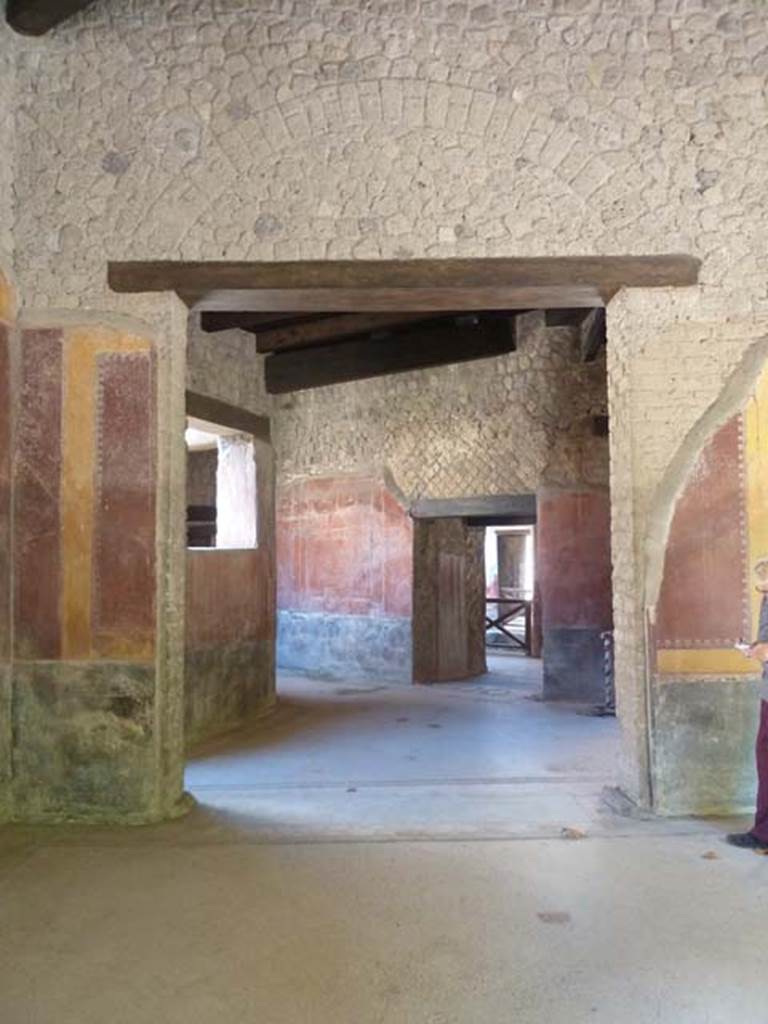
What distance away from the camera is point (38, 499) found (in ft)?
14.6

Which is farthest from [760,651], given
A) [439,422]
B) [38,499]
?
[439,422]

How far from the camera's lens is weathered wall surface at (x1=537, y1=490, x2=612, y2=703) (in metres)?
8.55

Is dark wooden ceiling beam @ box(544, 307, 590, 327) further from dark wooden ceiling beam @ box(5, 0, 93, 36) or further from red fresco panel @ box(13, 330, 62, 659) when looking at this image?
red fresco panel @ box(13, 330, 62, 659)

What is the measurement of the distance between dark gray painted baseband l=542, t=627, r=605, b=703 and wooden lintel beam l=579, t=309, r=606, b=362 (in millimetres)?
2899

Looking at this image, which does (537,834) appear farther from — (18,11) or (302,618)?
(302,618)

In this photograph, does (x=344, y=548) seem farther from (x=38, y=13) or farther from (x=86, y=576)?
(x=38, y=13)

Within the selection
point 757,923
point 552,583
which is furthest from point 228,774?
point 552,583

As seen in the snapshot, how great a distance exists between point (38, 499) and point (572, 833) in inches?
131

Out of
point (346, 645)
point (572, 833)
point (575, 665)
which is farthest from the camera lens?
point (346, 645)

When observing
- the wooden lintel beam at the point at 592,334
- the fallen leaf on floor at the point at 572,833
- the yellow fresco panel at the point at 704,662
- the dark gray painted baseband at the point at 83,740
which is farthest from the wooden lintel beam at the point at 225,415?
the fallen leaf on floor at the point at 572,833

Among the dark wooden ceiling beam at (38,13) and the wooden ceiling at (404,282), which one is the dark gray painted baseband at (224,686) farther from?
the dark wooden ceiling beam at (38,13)

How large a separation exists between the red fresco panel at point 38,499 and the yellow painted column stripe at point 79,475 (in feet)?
0.15

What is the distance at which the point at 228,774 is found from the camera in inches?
215

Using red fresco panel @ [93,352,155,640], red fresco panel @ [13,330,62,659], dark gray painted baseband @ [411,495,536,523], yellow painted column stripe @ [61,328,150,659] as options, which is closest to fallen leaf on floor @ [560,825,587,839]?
red fresco panel @ [93,352,155,640]
